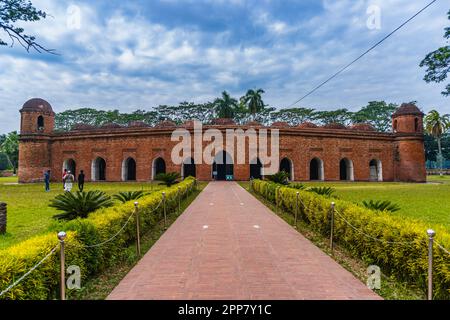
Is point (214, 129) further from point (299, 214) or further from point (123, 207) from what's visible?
point (123, 207)

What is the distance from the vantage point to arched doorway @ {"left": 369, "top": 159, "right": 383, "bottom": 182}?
34.5 meters

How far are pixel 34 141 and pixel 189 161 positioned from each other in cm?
1578

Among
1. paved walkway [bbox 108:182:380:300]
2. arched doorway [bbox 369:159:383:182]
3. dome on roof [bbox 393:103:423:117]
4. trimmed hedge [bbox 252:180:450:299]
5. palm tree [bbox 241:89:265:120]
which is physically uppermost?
palm tree [bbox 241:89:265:120]

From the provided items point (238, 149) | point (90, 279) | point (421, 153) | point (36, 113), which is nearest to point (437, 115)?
point (421, 153)

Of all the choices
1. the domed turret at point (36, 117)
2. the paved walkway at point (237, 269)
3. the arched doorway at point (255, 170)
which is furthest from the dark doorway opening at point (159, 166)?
the paved walkway at point (237, 269)

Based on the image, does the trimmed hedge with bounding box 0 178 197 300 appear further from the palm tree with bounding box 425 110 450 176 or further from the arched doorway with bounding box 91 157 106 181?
the palm tree with bounding box 425 110 450 176

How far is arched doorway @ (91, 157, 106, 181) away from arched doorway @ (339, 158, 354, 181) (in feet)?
83.8

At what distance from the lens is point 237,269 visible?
5.11 meters

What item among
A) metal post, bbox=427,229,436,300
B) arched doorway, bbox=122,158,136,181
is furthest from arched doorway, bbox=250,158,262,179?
metal post, bbox=427,229,436,300

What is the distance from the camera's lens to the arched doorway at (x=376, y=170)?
34500 mm

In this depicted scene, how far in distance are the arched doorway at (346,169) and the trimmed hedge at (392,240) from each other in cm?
2759

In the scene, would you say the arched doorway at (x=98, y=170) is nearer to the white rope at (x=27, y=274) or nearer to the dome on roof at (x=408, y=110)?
the white rope at (x=27, y=274)

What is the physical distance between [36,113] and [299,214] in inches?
1257
